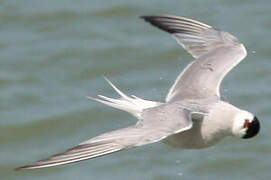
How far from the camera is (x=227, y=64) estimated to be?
8148mm

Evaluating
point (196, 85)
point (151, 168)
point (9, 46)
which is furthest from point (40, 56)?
point (196, 85)

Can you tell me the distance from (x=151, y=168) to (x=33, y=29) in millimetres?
3292

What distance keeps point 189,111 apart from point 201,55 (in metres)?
1.54

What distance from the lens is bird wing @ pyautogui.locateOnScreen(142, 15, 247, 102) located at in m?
7.99

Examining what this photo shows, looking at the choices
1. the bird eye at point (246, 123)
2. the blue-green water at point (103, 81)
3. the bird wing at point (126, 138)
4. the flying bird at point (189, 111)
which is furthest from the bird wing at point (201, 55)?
the blue-green water at point (103, 81)

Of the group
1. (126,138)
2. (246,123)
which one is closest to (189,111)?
(246,123)

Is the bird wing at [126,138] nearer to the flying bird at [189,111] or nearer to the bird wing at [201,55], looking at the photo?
the flying bird at [189,111]

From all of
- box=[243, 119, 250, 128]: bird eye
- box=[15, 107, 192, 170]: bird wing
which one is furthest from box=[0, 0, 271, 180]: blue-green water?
box=[15, 107, 192, 170]: bird wing

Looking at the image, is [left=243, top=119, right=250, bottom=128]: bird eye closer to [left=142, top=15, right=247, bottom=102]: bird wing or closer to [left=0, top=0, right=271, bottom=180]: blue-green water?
[left=142, top=15, right=247, bottom=102]: bird wing

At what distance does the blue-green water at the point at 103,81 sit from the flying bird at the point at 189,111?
150 centimetres

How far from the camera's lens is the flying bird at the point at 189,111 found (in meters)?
6.25

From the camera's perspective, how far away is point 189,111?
705 cm

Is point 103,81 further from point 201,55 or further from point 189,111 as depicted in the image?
point 189,111

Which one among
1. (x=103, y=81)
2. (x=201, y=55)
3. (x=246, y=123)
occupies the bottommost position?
(x=246, y=123)
